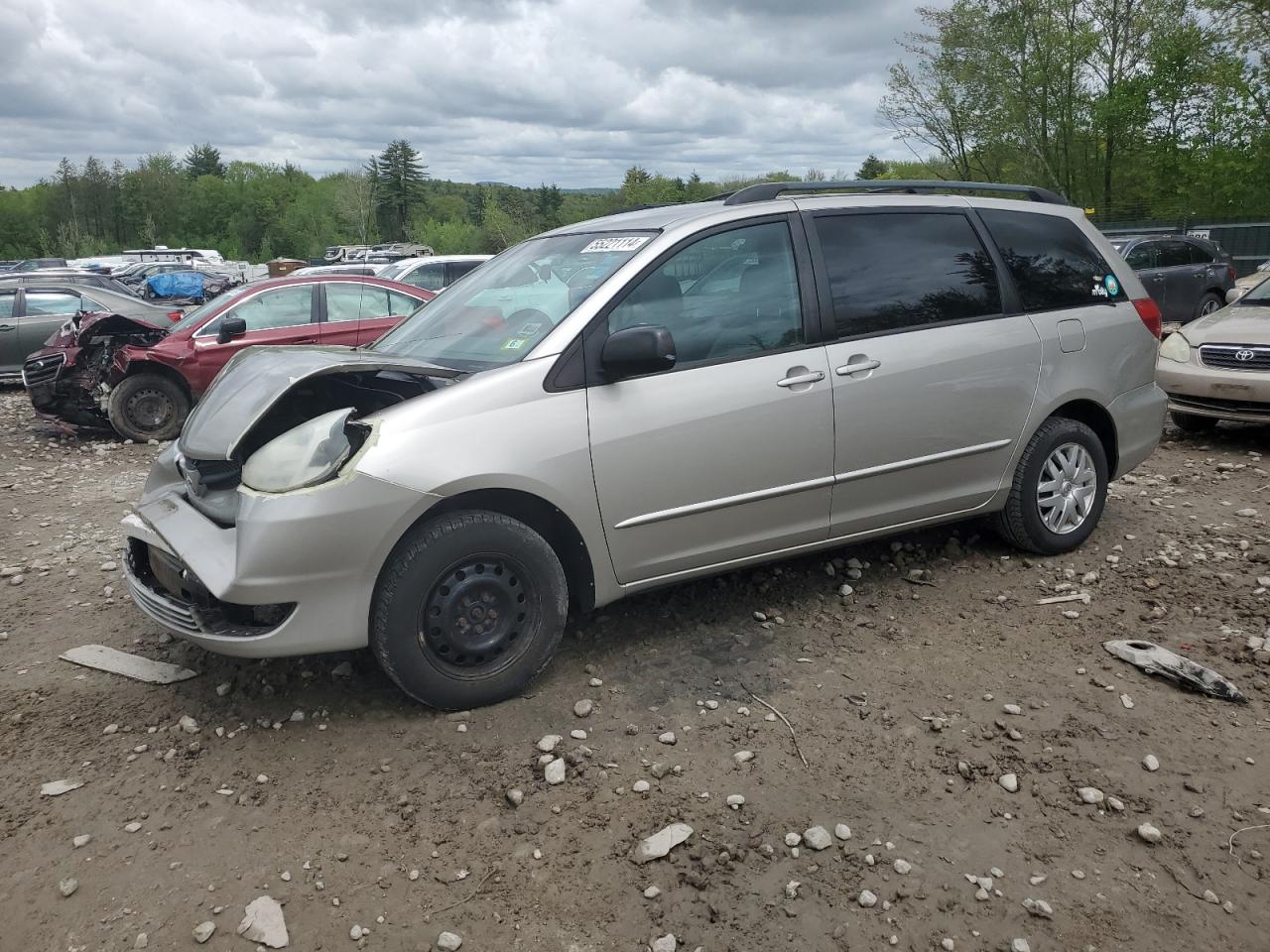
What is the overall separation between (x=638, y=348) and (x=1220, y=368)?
20.6 ft

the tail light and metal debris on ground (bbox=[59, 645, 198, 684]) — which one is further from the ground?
the tail light

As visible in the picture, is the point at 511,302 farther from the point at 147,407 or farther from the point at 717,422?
the point at 147,407

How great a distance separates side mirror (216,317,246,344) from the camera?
9047 mm

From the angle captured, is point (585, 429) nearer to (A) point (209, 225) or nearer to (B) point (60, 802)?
(B) point (60, 802)

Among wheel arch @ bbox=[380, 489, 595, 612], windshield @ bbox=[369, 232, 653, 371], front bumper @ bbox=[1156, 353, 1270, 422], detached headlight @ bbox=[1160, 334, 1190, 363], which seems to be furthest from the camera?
detached headlight @ bbox=[1160, 334, 1190, 363]

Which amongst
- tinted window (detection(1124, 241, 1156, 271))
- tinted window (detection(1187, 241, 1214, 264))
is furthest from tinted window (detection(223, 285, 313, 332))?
tinted window (detection(1187, 241, 1214, 264))

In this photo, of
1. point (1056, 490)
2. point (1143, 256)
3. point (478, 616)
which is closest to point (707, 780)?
point (478, 616)

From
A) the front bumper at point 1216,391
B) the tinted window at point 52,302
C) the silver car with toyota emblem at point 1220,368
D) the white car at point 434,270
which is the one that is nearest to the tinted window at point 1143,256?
the silver car with toyota emblem at point 1220,368

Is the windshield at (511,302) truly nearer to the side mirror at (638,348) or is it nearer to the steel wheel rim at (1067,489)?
the side mirror at (638,348)

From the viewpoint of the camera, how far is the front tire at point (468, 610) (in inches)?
132

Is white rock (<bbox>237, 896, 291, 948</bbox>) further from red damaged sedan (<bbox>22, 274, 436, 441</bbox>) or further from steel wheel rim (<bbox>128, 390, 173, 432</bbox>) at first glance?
steel wheel rim (<bbox>128, 390, 173, 432</bbox>)

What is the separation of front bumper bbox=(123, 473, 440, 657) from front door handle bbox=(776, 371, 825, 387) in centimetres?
153

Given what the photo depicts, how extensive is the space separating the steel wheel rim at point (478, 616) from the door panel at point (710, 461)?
0.42 m

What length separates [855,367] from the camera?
4160 millimetres
